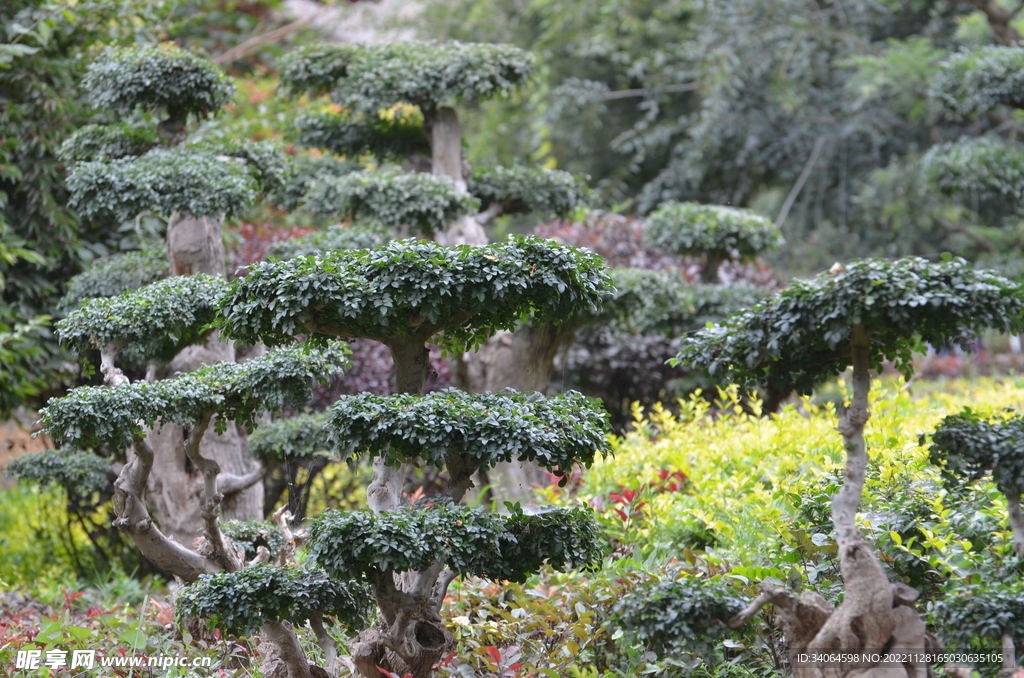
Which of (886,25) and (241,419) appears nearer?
(241,419)

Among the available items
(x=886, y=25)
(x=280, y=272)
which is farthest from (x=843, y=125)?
(x=280, y=272)

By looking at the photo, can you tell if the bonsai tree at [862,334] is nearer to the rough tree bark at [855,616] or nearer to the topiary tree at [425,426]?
the rough tree bark at [855,616]

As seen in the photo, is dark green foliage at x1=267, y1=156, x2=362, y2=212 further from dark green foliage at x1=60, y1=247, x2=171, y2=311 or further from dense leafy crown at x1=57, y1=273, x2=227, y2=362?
dense leafy crown at x1=57, y1=273, x2=227, y2=362

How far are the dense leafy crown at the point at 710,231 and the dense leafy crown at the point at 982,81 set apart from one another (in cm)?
156

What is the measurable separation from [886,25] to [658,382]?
21.4ft

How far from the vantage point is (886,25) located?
448 inches

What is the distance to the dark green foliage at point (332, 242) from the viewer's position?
5211mm

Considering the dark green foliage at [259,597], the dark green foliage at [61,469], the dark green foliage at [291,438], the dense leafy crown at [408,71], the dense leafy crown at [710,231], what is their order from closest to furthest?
the dark green foliage at [259,597] < the dark green foliage at [291,438] < the dark green foliage at [61,469] < the dense leafy crown at [408,71] < the dense leafy crown at [710,231]

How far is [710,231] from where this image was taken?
6750 mm

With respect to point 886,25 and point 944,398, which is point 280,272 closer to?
point 944,398

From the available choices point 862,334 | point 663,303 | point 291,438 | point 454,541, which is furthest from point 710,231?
point 454,541

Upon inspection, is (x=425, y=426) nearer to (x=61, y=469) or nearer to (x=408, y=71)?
(x=408, y=71)

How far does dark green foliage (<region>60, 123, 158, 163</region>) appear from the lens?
511 cm

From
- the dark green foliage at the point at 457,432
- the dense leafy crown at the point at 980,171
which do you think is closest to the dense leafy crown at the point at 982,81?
the dense leafy crown at the point at 980,171
